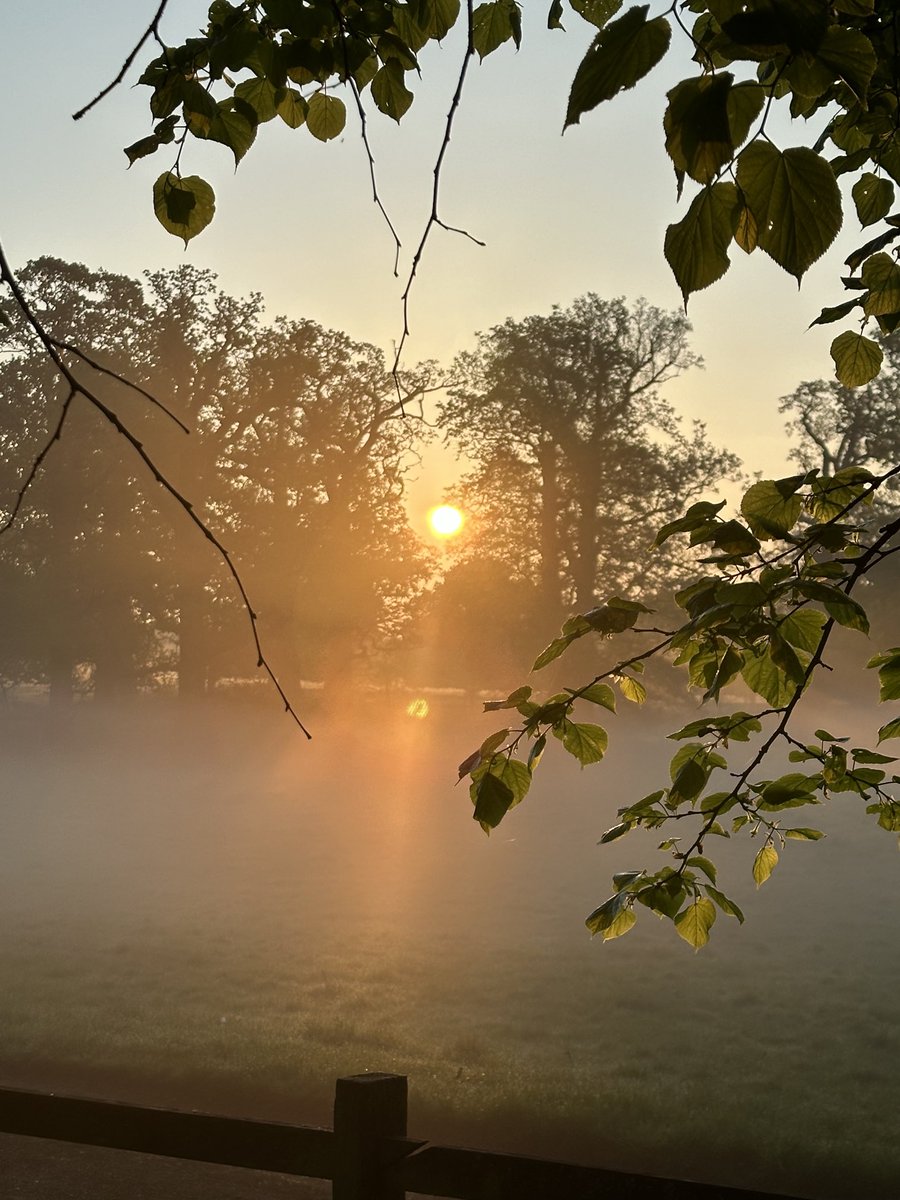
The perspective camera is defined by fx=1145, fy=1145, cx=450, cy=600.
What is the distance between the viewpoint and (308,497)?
1032 inches

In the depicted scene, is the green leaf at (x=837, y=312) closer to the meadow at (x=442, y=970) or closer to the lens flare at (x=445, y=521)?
the meadow at (x=442, y=970)

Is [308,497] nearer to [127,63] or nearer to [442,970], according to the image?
[442,970]

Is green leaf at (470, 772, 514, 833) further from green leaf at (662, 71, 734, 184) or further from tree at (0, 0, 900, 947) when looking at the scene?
green leaf at (662, 71, 734, 184)

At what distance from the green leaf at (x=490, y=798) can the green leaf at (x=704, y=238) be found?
2.84 feet

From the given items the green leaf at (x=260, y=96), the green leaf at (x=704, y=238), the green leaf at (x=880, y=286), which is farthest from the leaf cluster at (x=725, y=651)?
the green leaf at (x=260, y=96)

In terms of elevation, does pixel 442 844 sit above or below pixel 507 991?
above

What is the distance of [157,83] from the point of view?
5.15 feet

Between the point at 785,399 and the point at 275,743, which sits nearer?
the point at 785,399

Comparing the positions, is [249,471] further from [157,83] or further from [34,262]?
[157,83]

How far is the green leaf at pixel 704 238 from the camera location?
2.79ft

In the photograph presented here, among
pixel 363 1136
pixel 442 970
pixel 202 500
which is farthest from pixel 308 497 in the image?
pixel 363 1136

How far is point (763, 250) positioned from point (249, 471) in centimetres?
2557

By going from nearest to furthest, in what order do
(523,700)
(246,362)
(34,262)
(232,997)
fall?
(523,700), (232,997), (34,262), (246,362)

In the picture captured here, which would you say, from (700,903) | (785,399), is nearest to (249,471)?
(785,399)
